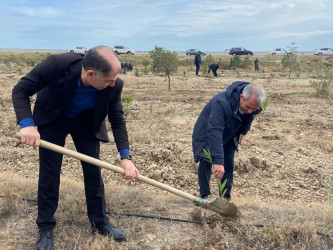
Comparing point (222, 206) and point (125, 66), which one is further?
point (125, 66)

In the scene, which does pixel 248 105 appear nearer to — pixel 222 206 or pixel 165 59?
pixel 222 206

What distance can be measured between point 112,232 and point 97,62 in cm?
145

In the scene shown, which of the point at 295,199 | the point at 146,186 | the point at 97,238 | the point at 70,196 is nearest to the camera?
the point at 97,238

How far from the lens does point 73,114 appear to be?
2.32 m

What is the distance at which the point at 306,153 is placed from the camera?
541 centimetres

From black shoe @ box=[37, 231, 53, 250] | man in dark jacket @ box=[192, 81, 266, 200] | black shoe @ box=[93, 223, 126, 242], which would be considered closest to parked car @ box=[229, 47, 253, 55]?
man in dark jacket @ box=[192, 81, 266, 200]

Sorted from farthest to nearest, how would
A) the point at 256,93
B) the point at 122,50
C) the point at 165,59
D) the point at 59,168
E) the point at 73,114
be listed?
the point at 122,50
the point at 165,59
the point at 256,93
the point at 59,168
the point at 73,114

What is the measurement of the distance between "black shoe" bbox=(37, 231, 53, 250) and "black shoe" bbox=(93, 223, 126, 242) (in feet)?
1.26

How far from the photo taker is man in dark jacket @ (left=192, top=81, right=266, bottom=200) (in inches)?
109

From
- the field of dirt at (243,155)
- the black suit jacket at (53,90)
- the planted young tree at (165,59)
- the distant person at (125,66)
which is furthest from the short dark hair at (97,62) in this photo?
the distant person at (125,66)

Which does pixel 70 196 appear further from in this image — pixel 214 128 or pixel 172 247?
pixel 214 128

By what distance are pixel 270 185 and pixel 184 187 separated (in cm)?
124

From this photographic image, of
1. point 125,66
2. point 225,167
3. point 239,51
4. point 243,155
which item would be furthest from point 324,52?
point 225,167

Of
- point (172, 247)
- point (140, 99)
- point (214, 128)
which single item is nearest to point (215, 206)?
point (172, 247)
